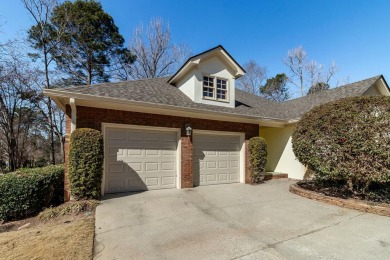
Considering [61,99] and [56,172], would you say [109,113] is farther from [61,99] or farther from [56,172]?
[56,172]

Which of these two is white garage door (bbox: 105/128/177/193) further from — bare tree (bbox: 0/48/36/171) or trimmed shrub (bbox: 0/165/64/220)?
bare tree (bbox: 0/48/36/171)

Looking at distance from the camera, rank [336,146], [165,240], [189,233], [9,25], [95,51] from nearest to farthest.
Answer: [165,240] → [189,233] → [336,146] → [9,25] → [95,51]

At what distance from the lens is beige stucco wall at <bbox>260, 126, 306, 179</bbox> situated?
10.1 metres

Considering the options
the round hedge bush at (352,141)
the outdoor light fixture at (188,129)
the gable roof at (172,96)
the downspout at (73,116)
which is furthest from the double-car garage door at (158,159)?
the round hedge bush at (352,141)

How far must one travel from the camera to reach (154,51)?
814 inches

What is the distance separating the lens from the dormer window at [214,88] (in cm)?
927

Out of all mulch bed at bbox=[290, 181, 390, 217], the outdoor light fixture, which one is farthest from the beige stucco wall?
the outdoor light fixture

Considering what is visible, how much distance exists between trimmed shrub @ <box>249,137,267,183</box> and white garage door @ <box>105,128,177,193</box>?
11.4 feet

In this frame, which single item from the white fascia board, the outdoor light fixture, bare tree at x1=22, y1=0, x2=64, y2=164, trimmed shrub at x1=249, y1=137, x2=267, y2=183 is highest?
bare tree at x1=22, y1=0, x2=64, y2=164

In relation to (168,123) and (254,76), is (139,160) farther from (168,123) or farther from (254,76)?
(254,76)

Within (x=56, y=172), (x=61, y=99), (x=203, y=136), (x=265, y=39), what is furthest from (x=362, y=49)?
(x=56, y=172)

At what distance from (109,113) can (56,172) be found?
2.34 metres

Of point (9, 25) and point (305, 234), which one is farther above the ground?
point (9, 25)

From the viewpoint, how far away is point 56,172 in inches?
238
